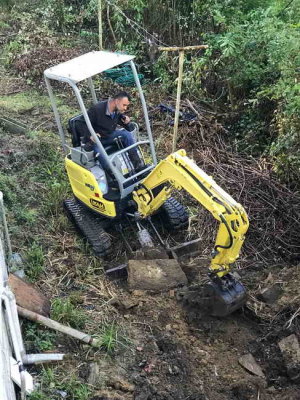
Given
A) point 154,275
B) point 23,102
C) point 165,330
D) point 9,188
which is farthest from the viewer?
point 23,102

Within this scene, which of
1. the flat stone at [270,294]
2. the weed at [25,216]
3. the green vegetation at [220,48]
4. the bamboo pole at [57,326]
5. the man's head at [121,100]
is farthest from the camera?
the green vegetation at [220,48]

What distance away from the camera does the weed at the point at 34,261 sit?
574cm

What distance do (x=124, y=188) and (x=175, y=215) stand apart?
0.77m

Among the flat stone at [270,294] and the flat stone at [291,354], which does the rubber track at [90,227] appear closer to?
the flat stone at [270,294]

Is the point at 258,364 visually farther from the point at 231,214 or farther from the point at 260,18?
the point at 260,18

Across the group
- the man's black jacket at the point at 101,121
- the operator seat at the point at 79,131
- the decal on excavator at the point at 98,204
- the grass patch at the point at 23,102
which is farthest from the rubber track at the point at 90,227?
the grass patch at the point at 23,102

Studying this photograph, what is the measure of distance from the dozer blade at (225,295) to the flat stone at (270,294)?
430 mm

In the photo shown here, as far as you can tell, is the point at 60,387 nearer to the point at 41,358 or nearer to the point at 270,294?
the point at 41,358

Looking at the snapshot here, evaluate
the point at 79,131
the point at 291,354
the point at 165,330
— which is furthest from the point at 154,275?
the point at 79,131

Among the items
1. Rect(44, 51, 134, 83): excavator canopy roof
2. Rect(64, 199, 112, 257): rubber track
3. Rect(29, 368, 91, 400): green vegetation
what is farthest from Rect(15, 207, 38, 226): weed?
Rect(29, 368, 91, 400): green vegetation

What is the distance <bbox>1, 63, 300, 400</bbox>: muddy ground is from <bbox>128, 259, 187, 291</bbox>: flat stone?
103mm

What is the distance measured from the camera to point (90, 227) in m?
6.39

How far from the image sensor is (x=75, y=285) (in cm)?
579

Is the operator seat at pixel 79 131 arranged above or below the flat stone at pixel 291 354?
above
